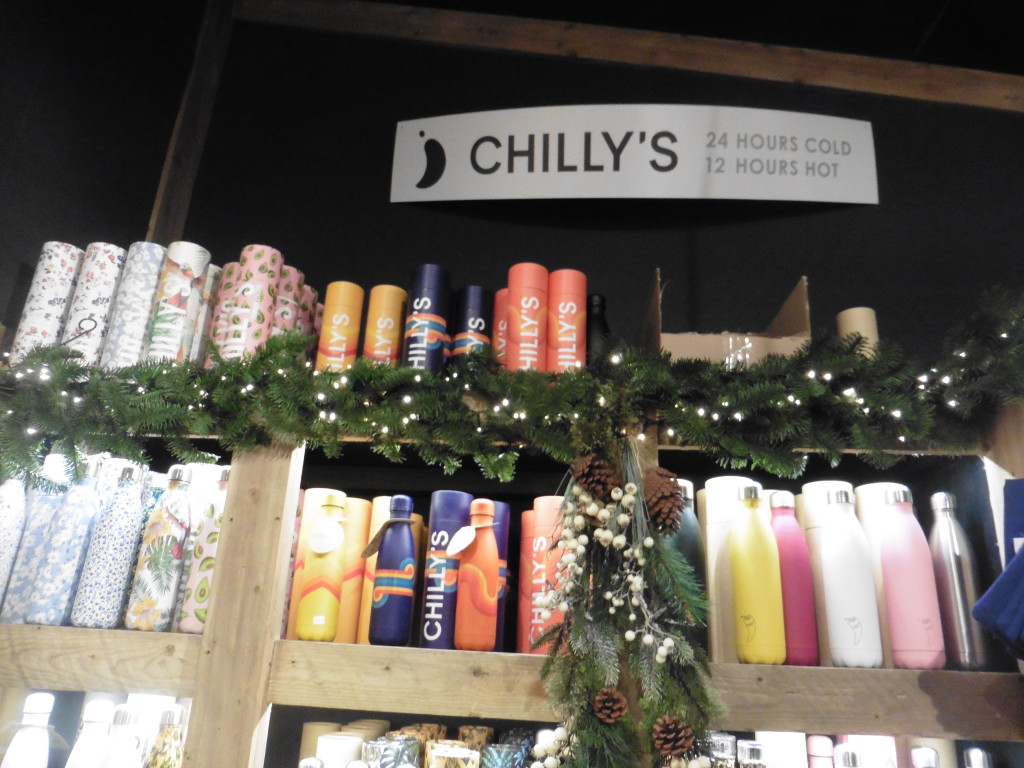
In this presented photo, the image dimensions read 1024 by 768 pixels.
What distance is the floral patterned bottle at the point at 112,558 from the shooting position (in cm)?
129

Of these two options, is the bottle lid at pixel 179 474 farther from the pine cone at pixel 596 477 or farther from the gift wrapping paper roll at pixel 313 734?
the pine cone at pixel 596 477

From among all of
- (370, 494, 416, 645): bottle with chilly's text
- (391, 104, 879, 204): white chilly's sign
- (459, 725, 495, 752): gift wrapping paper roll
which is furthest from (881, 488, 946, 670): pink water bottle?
(391, 104, 879, 204): white chilly's sign

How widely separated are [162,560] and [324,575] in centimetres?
28

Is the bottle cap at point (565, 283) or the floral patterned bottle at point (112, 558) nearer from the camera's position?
the floral patterned bottle at point (112, 558)

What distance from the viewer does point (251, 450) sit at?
1320mm

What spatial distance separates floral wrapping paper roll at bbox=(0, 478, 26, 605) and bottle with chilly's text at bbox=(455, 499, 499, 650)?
0.77 m

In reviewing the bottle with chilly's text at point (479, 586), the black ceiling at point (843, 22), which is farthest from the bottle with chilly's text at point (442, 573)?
the black ceiling at point (843, 22)

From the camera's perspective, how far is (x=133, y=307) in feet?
5.05

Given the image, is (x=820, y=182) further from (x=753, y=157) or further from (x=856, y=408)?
(x=856, y=408)

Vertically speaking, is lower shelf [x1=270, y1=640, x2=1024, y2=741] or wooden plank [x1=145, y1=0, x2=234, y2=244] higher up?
wooden plank [x1=145, y1=0, x2=234, y2=244]

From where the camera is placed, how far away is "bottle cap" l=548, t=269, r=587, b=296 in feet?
5.07

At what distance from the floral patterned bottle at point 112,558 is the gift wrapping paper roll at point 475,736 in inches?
24.1

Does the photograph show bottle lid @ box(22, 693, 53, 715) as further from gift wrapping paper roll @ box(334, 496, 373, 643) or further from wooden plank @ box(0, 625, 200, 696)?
gift wrapping paper roll @ box(334, 496, 373, 643)

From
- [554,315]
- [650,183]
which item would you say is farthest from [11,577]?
[650,183]
